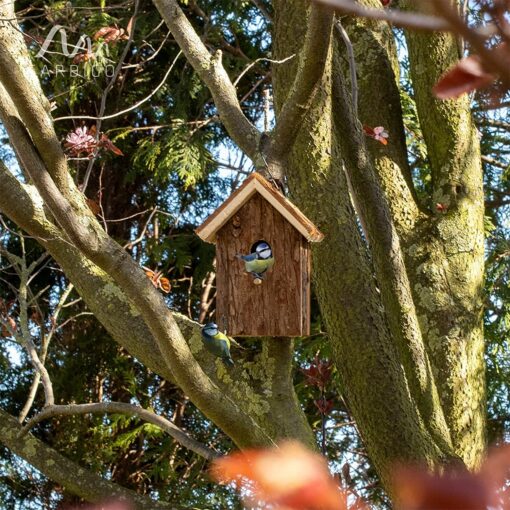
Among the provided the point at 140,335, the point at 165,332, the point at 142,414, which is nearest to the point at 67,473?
the point at 142,414

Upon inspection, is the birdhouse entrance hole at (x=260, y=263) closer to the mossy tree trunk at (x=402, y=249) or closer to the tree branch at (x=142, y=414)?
the mossy tree trunk at (x=402, y=249)

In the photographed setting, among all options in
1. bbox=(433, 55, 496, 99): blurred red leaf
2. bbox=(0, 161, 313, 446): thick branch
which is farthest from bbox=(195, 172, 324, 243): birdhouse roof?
bbox=(433, 55, 496, 99): blurred red leaf

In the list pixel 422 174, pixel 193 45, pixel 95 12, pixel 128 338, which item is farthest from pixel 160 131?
pixel 128 338

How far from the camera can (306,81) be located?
6.84 feet

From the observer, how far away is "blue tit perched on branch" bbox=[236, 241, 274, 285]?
2381mm

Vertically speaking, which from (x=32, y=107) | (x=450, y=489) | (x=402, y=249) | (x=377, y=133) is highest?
(x=377, y=133)

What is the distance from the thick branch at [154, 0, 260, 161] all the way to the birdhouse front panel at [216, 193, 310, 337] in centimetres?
17

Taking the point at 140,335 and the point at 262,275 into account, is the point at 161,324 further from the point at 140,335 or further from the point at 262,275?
the point at 262,275

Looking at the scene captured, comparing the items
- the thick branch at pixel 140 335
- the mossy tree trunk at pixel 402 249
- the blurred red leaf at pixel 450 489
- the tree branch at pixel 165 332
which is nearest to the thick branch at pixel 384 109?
the mossy tree trunk at pixel 402 249

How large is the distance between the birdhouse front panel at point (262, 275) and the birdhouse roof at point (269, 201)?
1.0 inches

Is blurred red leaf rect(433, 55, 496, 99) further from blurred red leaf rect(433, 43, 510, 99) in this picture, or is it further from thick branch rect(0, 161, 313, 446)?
thick branch rect(0, 161, 313, 446)

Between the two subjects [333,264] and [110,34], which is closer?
[333,264]

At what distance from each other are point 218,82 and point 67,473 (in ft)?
3.99

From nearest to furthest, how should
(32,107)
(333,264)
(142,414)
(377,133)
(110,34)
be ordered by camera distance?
(32,107), (142,414), (333,264), (377,133), (110,34)
